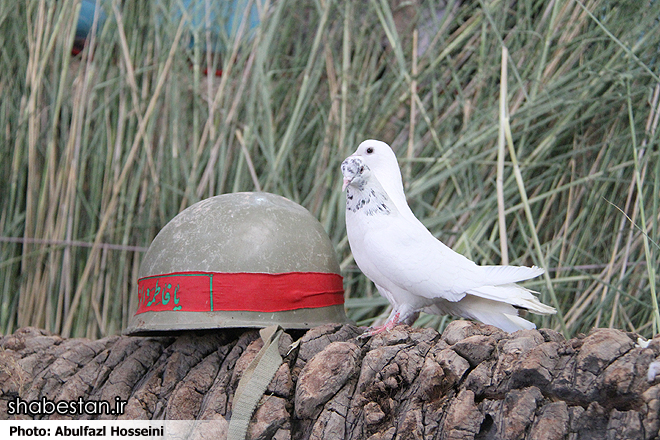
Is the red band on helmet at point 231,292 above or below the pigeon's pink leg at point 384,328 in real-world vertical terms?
above

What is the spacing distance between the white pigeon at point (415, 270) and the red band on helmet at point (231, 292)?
0.48 feet

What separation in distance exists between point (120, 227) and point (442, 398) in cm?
139

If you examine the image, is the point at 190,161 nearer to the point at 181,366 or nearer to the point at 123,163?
the point at 123,163

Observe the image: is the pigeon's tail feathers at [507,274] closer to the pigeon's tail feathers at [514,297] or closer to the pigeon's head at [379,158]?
the pigeon's tail feathers at [514,297]

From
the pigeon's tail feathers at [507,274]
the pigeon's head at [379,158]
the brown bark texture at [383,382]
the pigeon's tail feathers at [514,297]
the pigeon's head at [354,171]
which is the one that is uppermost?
the pigeon's head at [379,158]

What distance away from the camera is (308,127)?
6.98 ft

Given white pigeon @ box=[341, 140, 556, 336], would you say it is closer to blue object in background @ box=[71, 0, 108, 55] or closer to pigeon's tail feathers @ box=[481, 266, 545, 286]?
pigeon's tail feathers @ box=[481, 266, 545, 286]

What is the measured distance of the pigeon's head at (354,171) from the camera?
1.29 metres

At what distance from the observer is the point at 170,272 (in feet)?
4.39

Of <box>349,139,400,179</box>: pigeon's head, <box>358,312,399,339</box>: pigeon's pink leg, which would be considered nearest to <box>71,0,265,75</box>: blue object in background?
<box>349,139,400,179</box>: pigeon's head

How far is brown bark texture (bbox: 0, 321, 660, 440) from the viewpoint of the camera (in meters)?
0.89

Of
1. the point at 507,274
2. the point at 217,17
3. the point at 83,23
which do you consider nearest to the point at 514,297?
the point at 507,274

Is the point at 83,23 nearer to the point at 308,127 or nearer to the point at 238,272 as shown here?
the point at 308,127

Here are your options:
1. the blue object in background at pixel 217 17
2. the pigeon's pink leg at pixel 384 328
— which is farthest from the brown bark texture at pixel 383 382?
the blue object in background at pixel 217 17
